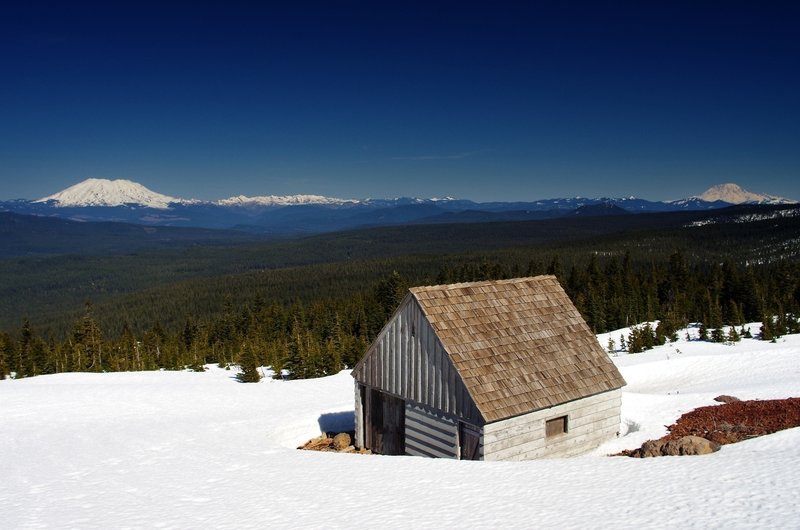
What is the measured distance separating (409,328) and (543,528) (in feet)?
30.6

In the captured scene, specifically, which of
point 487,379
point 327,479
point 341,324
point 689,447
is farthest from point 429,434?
point 341,324

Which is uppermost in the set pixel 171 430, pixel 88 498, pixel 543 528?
pixel 543 528

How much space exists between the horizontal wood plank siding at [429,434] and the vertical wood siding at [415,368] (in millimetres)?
489

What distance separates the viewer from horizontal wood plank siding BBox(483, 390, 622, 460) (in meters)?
17.3

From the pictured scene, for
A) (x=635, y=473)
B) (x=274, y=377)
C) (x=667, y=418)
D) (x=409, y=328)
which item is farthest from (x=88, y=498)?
(x=274, y=377)

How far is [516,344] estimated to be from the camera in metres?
19.0

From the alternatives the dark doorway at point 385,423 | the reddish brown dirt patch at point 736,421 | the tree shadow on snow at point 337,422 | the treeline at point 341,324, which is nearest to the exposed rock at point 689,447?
the reddish brown dirt patch at point 736,421

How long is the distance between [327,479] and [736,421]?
1482cm

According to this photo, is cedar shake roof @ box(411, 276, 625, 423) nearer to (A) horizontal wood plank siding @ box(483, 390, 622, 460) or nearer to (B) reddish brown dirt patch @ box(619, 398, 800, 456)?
(A) horizontal wood plank siding @ box(483, 390, 622, 460)

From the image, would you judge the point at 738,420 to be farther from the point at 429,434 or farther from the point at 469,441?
the point at 429,434

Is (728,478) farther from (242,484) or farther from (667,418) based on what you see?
(242,484)

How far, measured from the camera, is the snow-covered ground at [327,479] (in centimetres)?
1162

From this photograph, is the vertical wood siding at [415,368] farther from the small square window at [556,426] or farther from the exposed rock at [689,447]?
the exposed rock at [689,447]

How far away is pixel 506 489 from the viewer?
13.6 meters
